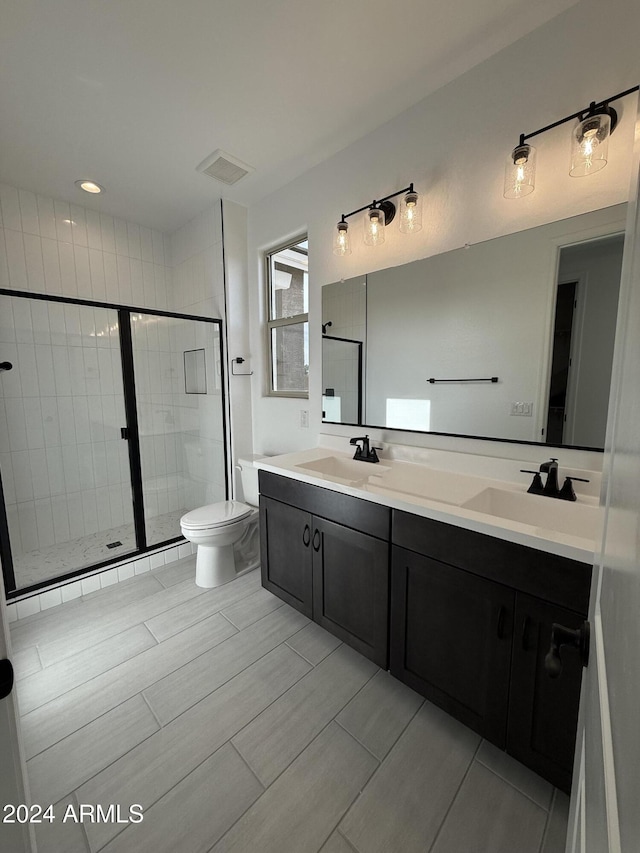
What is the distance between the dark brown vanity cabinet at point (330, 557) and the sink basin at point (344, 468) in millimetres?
219

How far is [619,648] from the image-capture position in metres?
0.35

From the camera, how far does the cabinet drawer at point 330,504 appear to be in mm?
1424

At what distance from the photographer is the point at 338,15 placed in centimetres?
130

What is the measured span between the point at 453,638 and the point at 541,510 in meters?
0.57

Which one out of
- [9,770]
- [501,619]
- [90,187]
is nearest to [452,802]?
[501,619]

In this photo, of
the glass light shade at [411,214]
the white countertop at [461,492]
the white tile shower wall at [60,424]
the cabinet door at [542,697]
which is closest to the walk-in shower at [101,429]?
the white tile shower wall at [60,424]

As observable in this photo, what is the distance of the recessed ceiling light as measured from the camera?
233 centimetres

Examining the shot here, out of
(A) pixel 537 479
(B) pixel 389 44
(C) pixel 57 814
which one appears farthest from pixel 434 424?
(C) pixel 57 814

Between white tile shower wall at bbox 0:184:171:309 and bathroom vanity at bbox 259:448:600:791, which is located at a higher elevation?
white tile shower wall at bbox 0:184:171:309

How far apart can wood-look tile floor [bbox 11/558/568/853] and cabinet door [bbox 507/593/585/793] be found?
183 millimetres

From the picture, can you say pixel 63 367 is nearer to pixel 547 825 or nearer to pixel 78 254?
pixel 78 254

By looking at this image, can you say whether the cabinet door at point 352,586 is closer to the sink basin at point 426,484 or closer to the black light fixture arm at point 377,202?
the sink basin at point 426,484

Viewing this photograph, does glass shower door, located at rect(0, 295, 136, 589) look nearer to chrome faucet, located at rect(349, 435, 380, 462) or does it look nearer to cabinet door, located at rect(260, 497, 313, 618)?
cabinet door, located at rect(260, 497, 313, 618)

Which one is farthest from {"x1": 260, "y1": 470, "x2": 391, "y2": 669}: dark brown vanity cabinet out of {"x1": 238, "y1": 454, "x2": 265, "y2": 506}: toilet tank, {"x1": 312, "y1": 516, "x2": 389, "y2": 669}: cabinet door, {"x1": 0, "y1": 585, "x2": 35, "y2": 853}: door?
{"x1": 0, "y1": 585, "x2": 35, "y2": 853}: door
